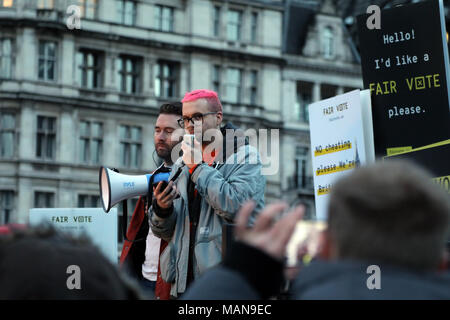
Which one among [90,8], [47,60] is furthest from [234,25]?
[47,60]

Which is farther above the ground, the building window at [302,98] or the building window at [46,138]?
the building window at [302,98]

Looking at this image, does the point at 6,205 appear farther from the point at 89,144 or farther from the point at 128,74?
the point at 128,74

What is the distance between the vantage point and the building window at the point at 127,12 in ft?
135

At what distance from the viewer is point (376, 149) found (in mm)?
5746

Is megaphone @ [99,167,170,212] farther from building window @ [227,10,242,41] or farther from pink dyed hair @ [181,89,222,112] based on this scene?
building window @ [227,10,242,41]

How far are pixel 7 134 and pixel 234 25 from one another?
40.5 ft

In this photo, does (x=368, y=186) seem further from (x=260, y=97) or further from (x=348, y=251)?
(x=260, y=97)

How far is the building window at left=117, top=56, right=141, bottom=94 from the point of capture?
41.1 metres

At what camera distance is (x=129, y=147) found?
132 feet

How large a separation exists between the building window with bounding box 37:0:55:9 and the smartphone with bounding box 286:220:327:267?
38254 mm

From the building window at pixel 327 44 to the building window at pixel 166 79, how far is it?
8.64 m

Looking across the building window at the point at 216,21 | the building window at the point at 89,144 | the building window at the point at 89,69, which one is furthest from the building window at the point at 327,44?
the building window at the point at 89,144

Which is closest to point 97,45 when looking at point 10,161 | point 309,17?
point 10,161

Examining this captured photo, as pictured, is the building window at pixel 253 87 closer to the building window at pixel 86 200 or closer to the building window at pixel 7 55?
the building window at pixel 86 200
